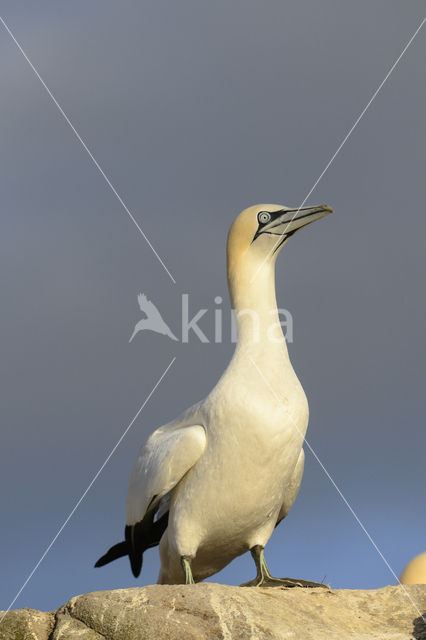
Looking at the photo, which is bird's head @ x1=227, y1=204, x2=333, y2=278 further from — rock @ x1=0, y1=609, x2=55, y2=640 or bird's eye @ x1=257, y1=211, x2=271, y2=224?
rock @ x1=0, y1=609, x2=55, y2=640

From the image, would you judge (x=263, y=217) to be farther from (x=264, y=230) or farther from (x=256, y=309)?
(x=256, y=309)

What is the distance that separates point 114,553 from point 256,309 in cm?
366

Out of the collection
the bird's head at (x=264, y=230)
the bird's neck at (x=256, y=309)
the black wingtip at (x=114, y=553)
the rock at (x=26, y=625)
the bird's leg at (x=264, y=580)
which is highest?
the bird's head at (x=264, y=230)

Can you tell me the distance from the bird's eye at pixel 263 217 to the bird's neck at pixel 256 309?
55 cm

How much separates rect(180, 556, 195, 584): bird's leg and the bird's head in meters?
3.69

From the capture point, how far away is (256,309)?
11.7 metres

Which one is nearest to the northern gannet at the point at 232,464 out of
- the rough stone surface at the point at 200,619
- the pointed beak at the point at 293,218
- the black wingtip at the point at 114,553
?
the black wingtip at the point at 114,553

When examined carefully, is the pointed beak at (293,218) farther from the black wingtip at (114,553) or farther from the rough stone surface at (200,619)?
the rough stone surface at (200,619)

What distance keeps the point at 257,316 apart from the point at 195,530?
2700mm

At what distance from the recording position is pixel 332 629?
8.66 meters

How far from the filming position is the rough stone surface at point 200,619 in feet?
26.8

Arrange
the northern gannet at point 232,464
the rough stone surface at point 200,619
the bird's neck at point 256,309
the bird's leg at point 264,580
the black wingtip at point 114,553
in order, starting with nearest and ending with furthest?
the rough stone surface at point 200,619, the bird's leg at point 264,580, the northern gannet at point 232,464, the bird's neck at point 256,309, the black wingtip at point 114,553

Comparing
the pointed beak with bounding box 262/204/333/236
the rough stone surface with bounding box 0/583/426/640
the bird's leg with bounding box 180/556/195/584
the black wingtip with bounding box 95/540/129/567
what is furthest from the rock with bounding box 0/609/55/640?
the pointed beak with bounding box 262/204/333/236

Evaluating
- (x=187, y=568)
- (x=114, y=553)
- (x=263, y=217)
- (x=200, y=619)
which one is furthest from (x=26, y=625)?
(x=263, y=217)
